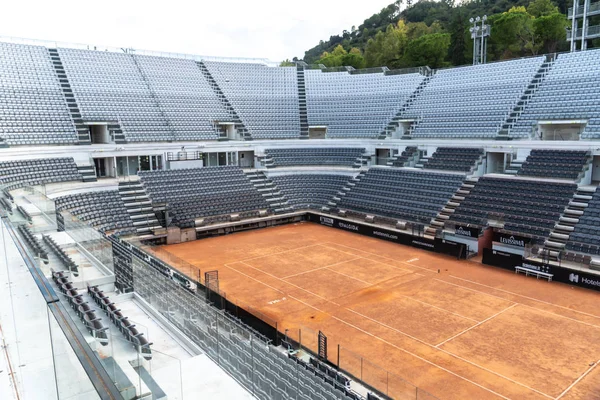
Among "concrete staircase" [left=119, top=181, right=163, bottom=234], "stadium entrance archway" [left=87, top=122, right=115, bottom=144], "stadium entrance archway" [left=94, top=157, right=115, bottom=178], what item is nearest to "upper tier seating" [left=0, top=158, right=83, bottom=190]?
"stadium entrance archway" [left=94, top=157, right=115, bottom=178]

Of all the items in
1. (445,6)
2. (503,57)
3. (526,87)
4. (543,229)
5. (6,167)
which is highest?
(445,6)

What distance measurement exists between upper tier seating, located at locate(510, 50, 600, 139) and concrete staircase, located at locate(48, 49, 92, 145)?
30.2 meters

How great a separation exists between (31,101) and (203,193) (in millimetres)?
14076

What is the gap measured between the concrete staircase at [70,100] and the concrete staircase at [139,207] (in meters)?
4.99

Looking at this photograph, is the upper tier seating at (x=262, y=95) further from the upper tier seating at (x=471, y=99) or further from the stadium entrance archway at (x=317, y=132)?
the upper tier seating at (x=471, y=99)

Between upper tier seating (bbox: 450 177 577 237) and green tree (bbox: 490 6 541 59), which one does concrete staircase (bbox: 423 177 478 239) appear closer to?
upper tier seating (bbox: 450 177 577 237)

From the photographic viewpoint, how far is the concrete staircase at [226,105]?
40344mm

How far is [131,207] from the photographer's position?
1170 inches

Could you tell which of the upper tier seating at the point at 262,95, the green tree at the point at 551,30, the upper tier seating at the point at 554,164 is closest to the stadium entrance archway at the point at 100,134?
the upper tier seating at the point at 262,95

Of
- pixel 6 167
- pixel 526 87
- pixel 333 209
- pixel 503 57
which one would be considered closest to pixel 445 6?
pixel 503 57

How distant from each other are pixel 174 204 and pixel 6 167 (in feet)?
32.9

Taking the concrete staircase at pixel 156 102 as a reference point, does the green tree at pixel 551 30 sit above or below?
above

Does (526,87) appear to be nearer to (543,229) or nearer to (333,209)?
(543,229)

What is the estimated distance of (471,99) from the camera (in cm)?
3588
